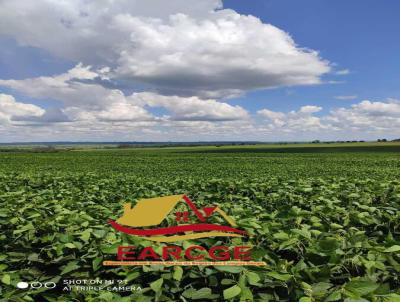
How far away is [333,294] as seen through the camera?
6.69ft

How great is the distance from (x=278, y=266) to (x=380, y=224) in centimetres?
177

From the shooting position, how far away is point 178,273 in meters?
2.42

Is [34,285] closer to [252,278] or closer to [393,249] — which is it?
[252,278]

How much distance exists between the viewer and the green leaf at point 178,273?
2.37m

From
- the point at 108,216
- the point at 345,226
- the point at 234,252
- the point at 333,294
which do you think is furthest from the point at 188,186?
the point at 333,294

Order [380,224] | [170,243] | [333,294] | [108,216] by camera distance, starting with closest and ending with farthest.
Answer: [333,294], [170,243], [380,224], [108,216]

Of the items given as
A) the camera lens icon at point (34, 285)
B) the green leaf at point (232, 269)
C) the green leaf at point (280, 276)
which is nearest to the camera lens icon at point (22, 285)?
the camera lens icon at point (34, 285)

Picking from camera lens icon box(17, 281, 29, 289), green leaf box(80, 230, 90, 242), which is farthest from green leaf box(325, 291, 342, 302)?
camera lens icon box(17, 281, 29, 289)

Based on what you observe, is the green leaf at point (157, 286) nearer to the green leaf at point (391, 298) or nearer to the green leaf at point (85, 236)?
the green leaf at point (85, 236)

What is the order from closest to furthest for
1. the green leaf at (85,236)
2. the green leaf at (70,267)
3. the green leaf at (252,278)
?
the green leaf at (252,278), the green leaf at (70,267), the green leaf at (85,236)

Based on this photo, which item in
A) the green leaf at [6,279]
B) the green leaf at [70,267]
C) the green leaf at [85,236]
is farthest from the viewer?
the green leaf at [85,236]

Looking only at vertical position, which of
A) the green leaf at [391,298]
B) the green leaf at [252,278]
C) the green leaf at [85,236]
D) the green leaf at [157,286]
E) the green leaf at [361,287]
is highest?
the green leaf at [85,236]

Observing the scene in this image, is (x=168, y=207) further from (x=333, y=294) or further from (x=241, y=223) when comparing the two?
(x=333, y=294)

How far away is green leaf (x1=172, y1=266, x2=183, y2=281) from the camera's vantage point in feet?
7.78
